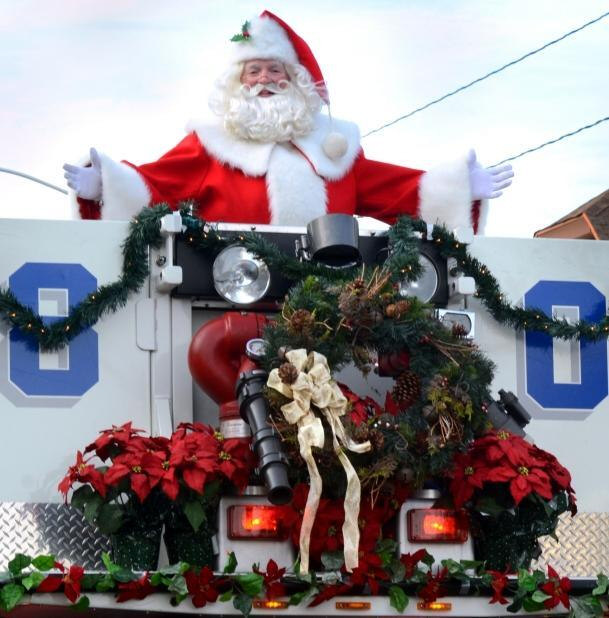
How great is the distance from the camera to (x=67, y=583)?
16.9 feet

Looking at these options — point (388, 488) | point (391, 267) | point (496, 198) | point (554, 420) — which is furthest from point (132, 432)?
point (496, 198)

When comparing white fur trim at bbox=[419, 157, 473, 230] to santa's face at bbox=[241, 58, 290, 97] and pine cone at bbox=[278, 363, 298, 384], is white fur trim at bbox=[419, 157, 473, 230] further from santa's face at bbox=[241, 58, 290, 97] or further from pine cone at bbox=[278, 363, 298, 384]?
pine cone at bbox=[278, 363, 298, 384]

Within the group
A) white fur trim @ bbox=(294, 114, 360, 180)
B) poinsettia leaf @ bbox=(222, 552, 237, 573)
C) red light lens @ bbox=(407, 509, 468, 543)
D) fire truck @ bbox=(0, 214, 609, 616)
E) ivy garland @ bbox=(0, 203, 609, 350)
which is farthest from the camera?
white fur trim @ bbox=(294, 114, 360, 180)

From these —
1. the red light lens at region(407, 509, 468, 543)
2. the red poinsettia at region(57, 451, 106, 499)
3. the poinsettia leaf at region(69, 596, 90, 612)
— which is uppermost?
Result: the red poinsettia at region(57, 451, 106, 499)

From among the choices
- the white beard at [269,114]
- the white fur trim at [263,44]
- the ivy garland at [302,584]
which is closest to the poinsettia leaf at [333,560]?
the ivy garland at [302,584]

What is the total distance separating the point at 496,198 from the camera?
764 cm

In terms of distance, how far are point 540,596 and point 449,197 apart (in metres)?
2.58

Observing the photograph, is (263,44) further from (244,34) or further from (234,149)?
(234,149)

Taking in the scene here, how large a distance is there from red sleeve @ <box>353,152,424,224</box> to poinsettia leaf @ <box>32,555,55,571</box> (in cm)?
309

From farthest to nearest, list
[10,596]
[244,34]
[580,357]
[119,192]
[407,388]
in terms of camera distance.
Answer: [244,34]
[119,192]
[580,357]
[407,388]
[10,596]

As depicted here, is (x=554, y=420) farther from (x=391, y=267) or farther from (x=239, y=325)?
(x=239, y=325)

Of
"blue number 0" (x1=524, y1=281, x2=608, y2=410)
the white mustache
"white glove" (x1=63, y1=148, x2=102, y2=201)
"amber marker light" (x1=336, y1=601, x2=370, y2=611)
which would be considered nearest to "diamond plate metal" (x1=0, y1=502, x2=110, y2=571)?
"amber marker light" (x1=336, y1=601, x2=370, y2=611)

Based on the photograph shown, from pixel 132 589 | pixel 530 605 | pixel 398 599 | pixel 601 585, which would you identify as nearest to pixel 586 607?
pixel 601 585

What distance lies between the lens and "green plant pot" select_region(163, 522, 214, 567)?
222 inches
